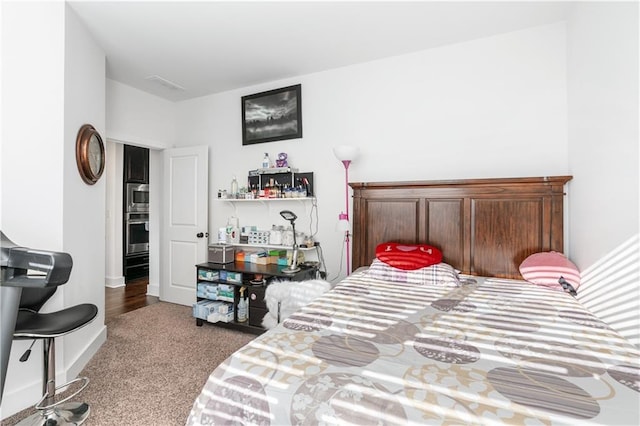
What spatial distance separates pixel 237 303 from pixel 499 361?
2719 mm

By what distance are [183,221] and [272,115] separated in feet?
6.16

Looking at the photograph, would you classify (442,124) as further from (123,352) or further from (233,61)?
(123,352)

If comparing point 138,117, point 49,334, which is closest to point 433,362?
point 49,334

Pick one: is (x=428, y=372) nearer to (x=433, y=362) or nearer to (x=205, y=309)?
(x=433, y=362)

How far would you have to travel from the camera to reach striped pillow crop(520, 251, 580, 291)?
2.15 metres

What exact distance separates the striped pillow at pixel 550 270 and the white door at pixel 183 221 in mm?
3513

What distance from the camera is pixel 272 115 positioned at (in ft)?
12.0

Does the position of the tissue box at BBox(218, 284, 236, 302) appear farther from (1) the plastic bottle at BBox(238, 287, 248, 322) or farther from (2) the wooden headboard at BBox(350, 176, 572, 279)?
(2) the wooden headboard at BBox(350, 176, 572, 279)

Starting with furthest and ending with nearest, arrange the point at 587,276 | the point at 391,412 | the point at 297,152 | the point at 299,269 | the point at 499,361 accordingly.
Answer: the point at 297,152 < the point at 299,269 < the point at 587,276 < the point at 499,361 < the point at 391,412

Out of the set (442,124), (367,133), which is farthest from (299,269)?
(442,124)

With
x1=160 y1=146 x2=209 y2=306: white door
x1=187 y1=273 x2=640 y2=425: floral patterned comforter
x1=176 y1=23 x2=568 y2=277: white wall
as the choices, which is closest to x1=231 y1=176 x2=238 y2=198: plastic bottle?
x1=176 y1=23 x2=568 y2=277: white wall

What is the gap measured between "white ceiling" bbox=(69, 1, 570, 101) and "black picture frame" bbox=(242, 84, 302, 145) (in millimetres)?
271

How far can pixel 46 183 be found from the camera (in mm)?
2129

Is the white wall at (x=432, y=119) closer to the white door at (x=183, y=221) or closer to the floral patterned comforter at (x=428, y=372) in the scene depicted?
the white door at (x=183, y=221)
